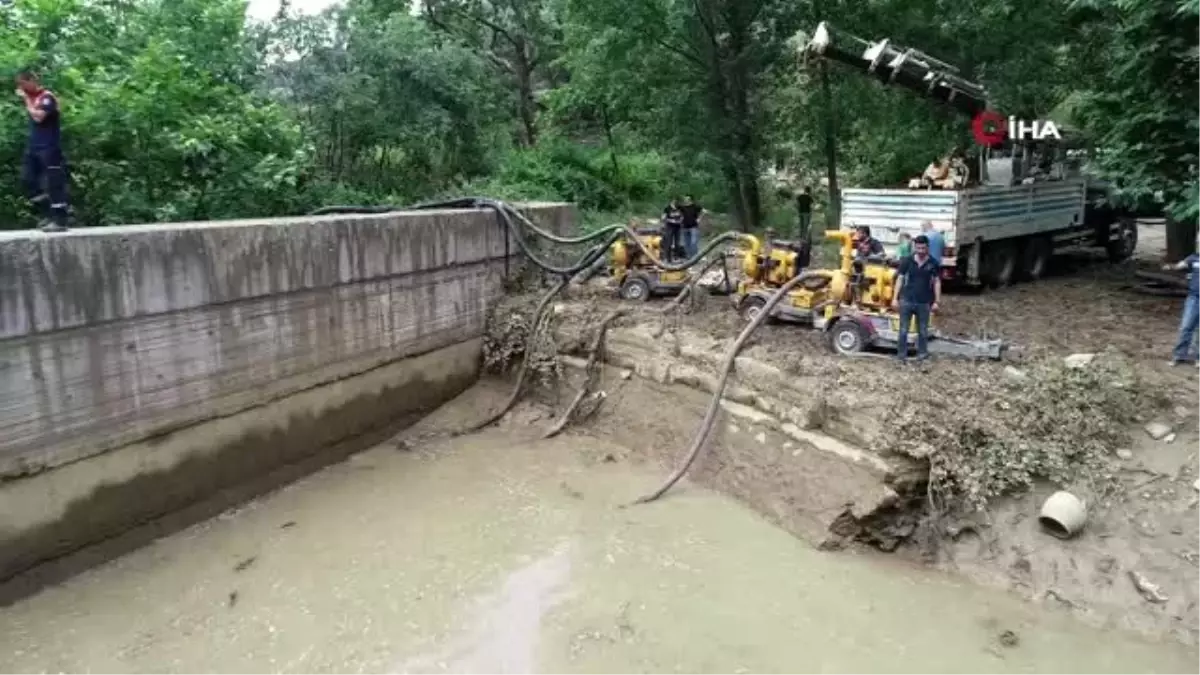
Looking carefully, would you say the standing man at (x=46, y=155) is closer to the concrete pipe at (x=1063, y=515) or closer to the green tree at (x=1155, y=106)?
the concrete pipe at (x=1063, y=515)

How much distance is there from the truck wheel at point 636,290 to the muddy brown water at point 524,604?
3495 millimetres

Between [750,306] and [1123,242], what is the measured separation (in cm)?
906

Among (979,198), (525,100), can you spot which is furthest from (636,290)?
(525,100)

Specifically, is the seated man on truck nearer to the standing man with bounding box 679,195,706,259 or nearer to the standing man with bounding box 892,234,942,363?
the standing man with bounding box 892,234,942,363

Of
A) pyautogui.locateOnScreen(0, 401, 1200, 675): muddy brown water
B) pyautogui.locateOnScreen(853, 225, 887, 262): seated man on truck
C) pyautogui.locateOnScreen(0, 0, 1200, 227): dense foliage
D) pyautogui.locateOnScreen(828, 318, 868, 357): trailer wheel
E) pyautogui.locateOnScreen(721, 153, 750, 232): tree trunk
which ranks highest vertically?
pyautogui.locateOnScreen(0, 0, 1200, 227): dense foliage

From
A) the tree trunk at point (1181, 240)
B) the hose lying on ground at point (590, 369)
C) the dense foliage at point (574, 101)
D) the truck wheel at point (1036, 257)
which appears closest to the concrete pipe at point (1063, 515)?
the dense foliage at point (574, 101)

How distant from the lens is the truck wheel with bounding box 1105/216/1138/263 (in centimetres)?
1499

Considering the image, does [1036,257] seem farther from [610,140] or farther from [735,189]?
[610,140]

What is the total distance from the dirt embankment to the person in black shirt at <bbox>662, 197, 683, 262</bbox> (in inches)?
86.9

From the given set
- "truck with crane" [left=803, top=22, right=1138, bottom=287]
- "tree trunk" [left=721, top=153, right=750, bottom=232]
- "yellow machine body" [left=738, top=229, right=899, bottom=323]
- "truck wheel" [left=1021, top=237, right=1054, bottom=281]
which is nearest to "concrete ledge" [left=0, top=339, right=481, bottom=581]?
"yellow machine body" [left=738, top=229, right=899, bottom=323]

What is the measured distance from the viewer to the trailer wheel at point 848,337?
27.7ft

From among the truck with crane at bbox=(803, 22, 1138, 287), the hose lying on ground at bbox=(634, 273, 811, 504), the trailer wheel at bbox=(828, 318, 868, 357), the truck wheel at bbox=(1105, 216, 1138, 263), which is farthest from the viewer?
the truck wheel at bbox=(1105, 216, 1138, 263)

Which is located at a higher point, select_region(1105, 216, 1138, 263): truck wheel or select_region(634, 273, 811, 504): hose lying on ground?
select_region(1105, 216, 1138, 263): truck wheel

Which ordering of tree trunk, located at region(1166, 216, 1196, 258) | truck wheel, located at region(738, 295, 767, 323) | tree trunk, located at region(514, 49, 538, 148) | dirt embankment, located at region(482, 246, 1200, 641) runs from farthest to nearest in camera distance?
tree trunk, located at region(514, 49, 538, 148), tree trunk, located at region(1166, 216, 1196, 258), truck wheel, located at region(738, 295, 767, 323), dirt embankment, located at region(482, 246, 1200, 641)
